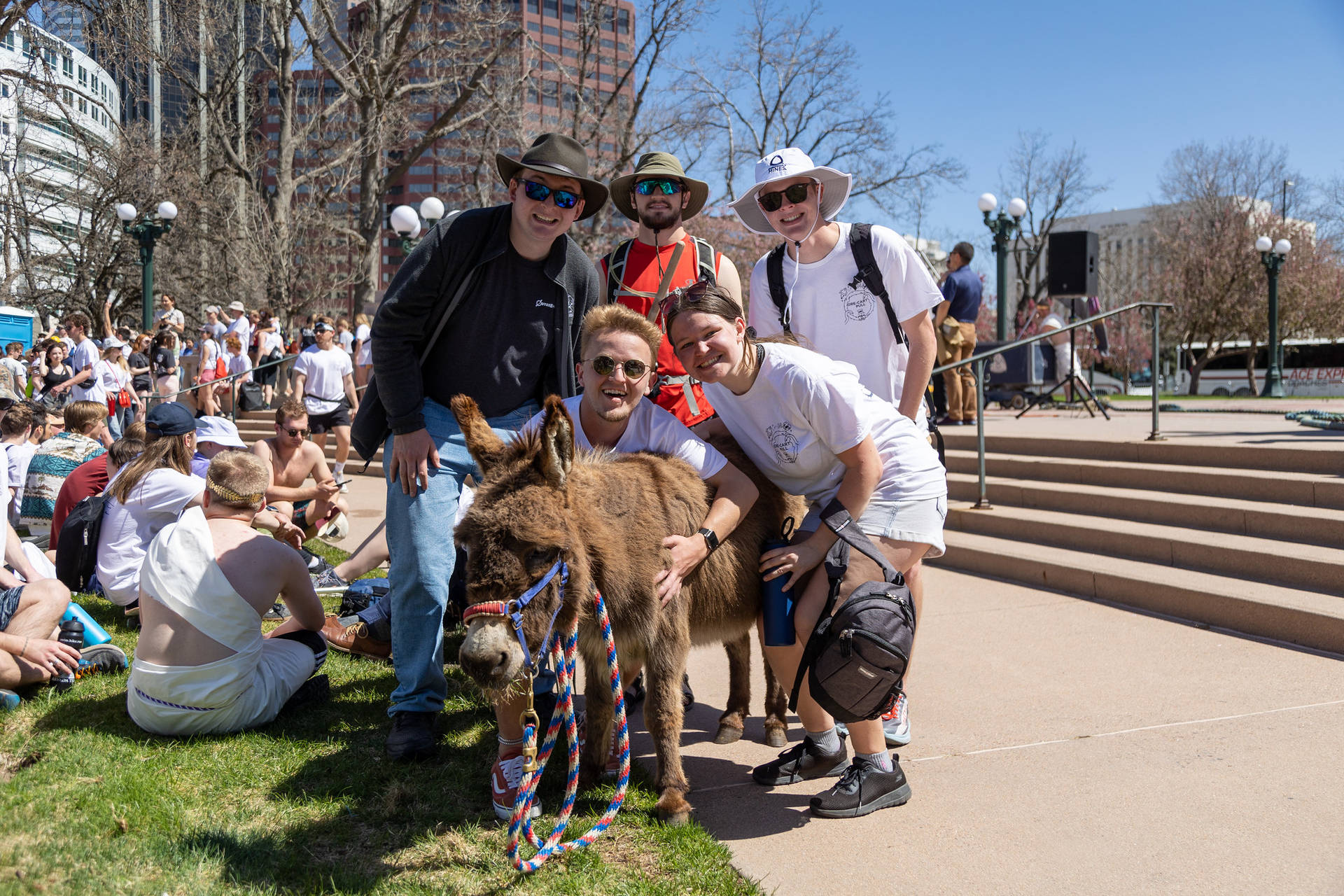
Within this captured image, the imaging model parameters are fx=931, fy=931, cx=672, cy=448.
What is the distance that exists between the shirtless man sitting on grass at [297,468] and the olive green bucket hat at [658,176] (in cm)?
393

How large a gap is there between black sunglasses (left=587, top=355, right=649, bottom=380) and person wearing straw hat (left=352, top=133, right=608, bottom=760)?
654mm

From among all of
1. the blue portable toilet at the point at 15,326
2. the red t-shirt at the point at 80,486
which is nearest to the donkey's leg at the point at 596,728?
the red t-shirt at the point at 80,486

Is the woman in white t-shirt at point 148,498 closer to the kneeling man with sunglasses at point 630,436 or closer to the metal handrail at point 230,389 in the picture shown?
the kneeling man with sunglasses at point 630,436

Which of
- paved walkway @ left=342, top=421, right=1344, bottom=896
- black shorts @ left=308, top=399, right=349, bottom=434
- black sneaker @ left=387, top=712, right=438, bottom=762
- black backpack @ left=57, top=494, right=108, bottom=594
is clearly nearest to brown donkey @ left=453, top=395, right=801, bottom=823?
paved walkway @ left=342, top=421, right=1344, bottom=896

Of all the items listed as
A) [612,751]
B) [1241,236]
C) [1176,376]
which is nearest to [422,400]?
[612,751]

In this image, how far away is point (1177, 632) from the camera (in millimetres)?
5621

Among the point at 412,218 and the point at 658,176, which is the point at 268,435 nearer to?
the point at 412,218

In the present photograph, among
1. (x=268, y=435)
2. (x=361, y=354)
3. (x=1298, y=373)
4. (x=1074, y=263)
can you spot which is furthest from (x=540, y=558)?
(x=1298, y=373)

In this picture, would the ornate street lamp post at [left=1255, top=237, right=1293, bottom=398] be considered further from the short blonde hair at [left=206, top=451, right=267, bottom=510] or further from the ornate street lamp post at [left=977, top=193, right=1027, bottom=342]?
the short blonde hair at [left=206, top=451, right=267, bottom=510]

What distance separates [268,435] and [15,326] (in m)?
11.4

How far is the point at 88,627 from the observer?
5.35 meters

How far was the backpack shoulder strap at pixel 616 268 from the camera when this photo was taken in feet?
15.0

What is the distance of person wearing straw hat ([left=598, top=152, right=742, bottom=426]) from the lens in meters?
4.31

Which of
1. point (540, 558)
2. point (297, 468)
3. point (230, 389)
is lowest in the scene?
point (297, 468)
